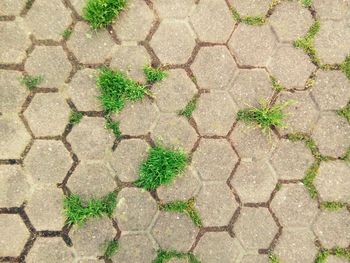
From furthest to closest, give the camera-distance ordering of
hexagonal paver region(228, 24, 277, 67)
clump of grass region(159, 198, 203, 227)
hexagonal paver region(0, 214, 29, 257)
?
hexagonal paver region(228, 24, 277, 67)
clump of grass region(159, 198, 203, 227)
hexagonal paver region(0, 214, 29, 257)

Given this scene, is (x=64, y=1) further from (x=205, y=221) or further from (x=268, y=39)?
(x=205, y=221)

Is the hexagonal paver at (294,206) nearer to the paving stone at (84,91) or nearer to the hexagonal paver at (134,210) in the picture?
the hexagonal paver at (134,210)

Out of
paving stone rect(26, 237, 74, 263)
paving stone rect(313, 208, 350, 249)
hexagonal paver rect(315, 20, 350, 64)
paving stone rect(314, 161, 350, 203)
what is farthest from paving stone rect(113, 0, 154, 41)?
paving stone rect(313, 208, 350, 249)

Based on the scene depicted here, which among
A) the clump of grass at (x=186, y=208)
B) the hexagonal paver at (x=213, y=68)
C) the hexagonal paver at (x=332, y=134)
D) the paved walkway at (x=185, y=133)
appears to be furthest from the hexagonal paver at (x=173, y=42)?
the hexagonal paver at (x=332, y=134)

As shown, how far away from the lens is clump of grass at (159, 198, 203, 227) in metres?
3.75

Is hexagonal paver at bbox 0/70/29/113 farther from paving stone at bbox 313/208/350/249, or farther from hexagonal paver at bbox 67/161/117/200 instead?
paving stone at bbox 313/208/350/249

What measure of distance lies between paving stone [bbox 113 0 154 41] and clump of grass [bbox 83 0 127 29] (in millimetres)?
67

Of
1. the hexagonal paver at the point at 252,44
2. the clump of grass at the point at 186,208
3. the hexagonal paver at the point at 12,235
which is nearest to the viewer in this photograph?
the hexagonal paver at the point at 12,235

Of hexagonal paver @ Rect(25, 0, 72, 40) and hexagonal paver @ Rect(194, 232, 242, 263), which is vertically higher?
hexagonal paver @ Rect(25, 0, 72, 40)

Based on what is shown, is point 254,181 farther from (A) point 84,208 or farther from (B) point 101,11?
(B) point 101,11

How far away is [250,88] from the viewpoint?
3846mm

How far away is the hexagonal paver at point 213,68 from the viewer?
383cm

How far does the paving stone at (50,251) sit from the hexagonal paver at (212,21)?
1978 mm

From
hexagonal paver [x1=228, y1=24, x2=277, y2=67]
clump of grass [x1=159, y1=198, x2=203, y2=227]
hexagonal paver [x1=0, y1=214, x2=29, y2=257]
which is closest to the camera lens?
hexagonal paver [x1=0, y1=214, x2=29, y2=257]
